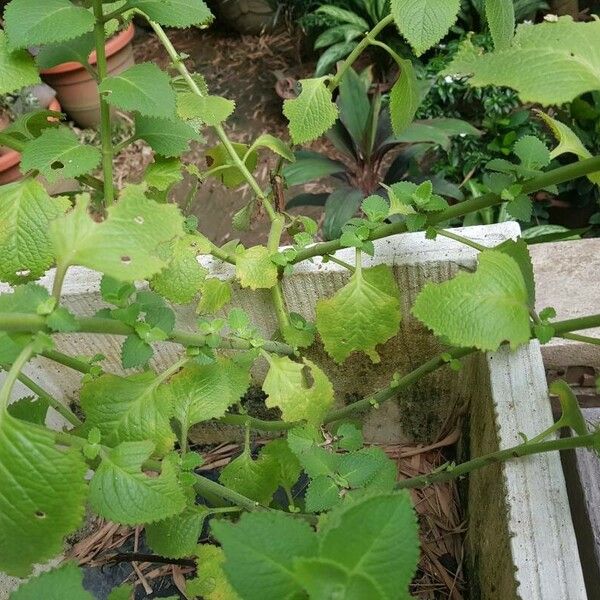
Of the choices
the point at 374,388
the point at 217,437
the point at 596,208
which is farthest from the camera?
the point at 596,208

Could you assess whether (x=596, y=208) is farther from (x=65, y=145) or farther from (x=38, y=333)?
(x=38, y=333)

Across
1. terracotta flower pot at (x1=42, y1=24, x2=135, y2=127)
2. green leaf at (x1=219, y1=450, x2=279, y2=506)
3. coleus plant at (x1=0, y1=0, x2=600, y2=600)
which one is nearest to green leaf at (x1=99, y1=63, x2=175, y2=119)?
coleus plant at (x1=0, y1=0, x2=600, y2=600)

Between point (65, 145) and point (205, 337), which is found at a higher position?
point (65, 145)

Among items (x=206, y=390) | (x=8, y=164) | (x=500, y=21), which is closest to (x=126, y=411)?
(x=206, y=390)

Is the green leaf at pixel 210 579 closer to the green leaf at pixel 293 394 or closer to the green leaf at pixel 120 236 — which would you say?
the green leaf at pixel 293 394

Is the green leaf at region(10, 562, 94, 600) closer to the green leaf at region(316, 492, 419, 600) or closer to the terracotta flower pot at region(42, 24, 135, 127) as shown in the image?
the green leaf at region(316, 492, 419, 600)

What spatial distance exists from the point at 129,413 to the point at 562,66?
0.52 metres

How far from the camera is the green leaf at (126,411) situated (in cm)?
67

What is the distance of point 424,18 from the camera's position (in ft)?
1.96

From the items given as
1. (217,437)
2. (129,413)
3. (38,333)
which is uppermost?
(38,333)

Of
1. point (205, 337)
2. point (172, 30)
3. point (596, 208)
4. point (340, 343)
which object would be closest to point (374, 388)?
point (340, 343)

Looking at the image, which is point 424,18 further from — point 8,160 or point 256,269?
point 8,160

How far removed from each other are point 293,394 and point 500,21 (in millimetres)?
451

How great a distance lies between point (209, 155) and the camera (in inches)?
40.2
